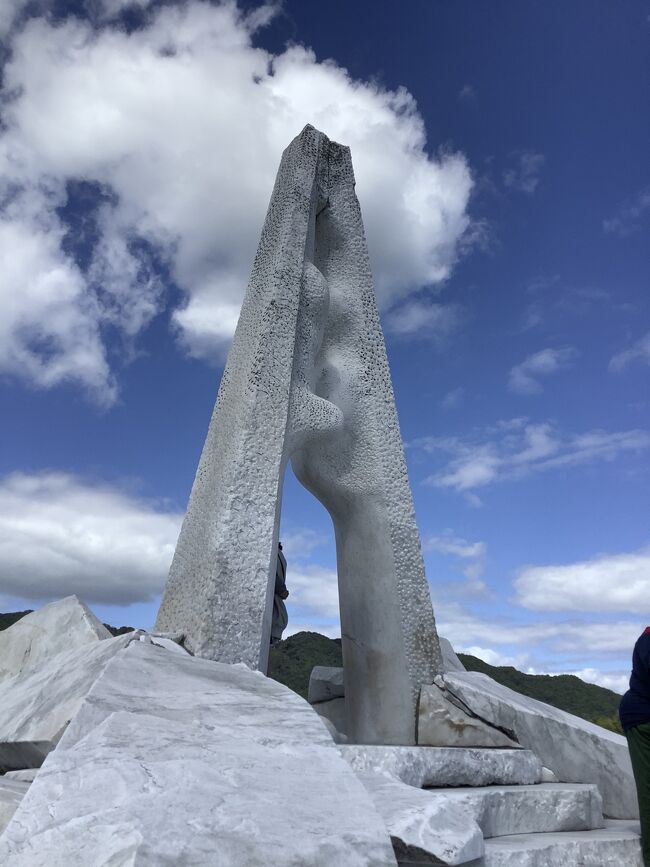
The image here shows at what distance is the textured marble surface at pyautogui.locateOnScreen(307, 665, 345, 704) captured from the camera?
20.7 feet

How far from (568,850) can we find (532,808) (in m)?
Result: 0.44

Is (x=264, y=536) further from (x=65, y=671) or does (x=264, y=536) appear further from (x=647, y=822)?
(x=647, y=822)

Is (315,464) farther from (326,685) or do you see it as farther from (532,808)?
(532,808)

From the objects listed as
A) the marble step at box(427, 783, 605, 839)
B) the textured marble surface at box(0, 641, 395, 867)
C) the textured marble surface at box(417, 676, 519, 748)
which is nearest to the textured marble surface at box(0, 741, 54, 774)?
the textured marble surface at box(0, 641, 395, 867)

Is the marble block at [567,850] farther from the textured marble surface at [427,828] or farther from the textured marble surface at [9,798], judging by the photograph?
the textured marble surface at [9,798]

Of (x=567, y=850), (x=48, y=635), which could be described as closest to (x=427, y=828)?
(x=567, y=850)

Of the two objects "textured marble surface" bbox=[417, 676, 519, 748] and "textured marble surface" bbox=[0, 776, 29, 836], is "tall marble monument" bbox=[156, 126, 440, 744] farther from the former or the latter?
"textured marble surface" bbox=[0, 776, 29, 836]

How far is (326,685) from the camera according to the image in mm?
6359

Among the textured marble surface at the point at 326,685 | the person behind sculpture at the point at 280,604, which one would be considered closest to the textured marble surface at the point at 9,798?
the person behind sculpture at the point at 280,604

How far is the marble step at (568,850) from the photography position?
3.23m

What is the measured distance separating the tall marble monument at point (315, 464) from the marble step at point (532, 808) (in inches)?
49.1

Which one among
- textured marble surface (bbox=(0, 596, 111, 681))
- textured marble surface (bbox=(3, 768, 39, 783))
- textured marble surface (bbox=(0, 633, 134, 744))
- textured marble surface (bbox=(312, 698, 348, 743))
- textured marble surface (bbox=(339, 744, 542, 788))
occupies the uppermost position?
textured marble surface (bbox=(0, 596, 111, 681))

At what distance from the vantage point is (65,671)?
153 inches

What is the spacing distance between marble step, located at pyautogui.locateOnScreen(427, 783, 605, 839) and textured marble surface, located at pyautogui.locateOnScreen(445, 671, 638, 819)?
0.62 metres
